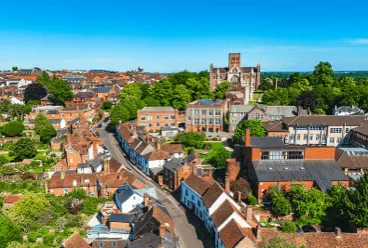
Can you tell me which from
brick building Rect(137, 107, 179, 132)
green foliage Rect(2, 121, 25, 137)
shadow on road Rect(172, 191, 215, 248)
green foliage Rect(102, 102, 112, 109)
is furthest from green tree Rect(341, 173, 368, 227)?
green foliage Rect(102, 102, 112, 109)

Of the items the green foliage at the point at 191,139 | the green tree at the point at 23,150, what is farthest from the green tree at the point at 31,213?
the green foliage at the point at 191,139

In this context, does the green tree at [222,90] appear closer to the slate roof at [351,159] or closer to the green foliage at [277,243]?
the slate roof at [351,159]

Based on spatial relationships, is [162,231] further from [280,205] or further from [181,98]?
[181,98]

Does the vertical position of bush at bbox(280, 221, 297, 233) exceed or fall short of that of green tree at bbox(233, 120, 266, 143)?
it falls short

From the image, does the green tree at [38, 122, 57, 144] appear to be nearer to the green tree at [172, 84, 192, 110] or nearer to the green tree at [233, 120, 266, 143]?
the green tree at [172, 84, 192, 110]

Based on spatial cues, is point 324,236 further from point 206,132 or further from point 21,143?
point 21,143

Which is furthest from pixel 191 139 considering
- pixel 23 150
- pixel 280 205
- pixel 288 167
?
pixel 23 150
